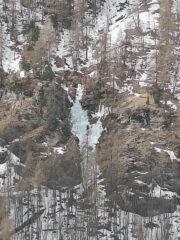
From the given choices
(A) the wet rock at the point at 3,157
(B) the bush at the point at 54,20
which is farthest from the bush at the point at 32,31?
(A) the wet rock at the point at 3,157

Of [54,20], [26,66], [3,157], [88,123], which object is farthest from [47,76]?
[54,20]

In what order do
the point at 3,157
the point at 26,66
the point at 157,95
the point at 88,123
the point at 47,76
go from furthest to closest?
the point at 26,66 < the point at 47,76 < the point at 88,123 < the point at 157,95 < the point at 3,157

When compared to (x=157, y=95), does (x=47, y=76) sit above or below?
above

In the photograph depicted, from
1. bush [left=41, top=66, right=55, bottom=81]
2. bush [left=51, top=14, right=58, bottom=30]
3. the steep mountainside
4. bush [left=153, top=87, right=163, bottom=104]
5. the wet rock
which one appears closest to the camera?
the steep mountainside

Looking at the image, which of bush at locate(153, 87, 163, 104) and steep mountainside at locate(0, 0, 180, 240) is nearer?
steep mountainside at locate(0, 0, 180, 240)

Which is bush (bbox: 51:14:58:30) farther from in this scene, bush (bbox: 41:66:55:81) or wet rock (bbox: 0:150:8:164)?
wet rock (bbox: 0:150:8:164)

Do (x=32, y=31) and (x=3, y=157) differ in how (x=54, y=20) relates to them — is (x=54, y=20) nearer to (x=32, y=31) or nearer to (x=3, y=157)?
(x=32, y=31)

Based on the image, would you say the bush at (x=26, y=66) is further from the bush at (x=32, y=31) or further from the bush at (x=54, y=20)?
the bush at (x=54, y=20)

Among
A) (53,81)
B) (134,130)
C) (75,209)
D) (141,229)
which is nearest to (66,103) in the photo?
(53,81)

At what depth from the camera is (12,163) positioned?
7194 cm

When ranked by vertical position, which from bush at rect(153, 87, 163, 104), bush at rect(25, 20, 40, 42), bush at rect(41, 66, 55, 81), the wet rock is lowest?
the wet rock

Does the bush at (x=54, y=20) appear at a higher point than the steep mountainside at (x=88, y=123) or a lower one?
higher

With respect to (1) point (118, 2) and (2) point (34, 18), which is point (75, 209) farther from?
(1) point (118, 2)

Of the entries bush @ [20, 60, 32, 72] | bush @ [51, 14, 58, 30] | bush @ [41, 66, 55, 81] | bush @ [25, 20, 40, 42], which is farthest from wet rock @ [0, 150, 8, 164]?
A: bush @ [51, 14, 58, 30]
